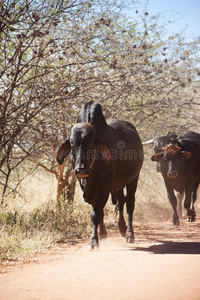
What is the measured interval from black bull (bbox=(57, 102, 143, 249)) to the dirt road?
720 mm

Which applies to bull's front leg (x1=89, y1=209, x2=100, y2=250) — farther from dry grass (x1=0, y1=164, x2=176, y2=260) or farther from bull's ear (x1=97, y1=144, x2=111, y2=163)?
bull's ear (x1=97, y1=144, x2=111, y2=163)

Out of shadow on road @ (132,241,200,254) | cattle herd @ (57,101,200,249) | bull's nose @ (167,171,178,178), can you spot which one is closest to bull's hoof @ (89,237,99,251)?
cattle herd @ (57,101,200,249)

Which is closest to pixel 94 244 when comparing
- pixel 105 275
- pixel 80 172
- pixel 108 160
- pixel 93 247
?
pixel 93 247

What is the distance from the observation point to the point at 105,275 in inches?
165

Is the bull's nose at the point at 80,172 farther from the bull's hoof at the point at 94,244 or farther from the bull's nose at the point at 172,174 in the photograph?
the bull's nose at the point at 172,174

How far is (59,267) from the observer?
4699mm

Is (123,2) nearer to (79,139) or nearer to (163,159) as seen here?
(79,139)

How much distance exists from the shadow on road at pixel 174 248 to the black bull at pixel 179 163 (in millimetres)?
2462

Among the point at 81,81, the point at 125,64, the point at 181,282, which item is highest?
the point at 125,64

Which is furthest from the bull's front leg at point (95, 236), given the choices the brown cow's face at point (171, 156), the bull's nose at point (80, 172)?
the brown cow's face at point (171, 156)

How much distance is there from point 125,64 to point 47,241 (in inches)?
154

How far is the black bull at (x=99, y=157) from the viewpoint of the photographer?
5.69 m

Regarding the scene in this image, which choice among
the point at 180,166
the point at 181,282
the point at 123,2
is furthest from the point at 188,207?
the point at 181,282

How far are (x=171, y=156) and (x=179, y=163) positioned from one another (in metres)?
0.44
